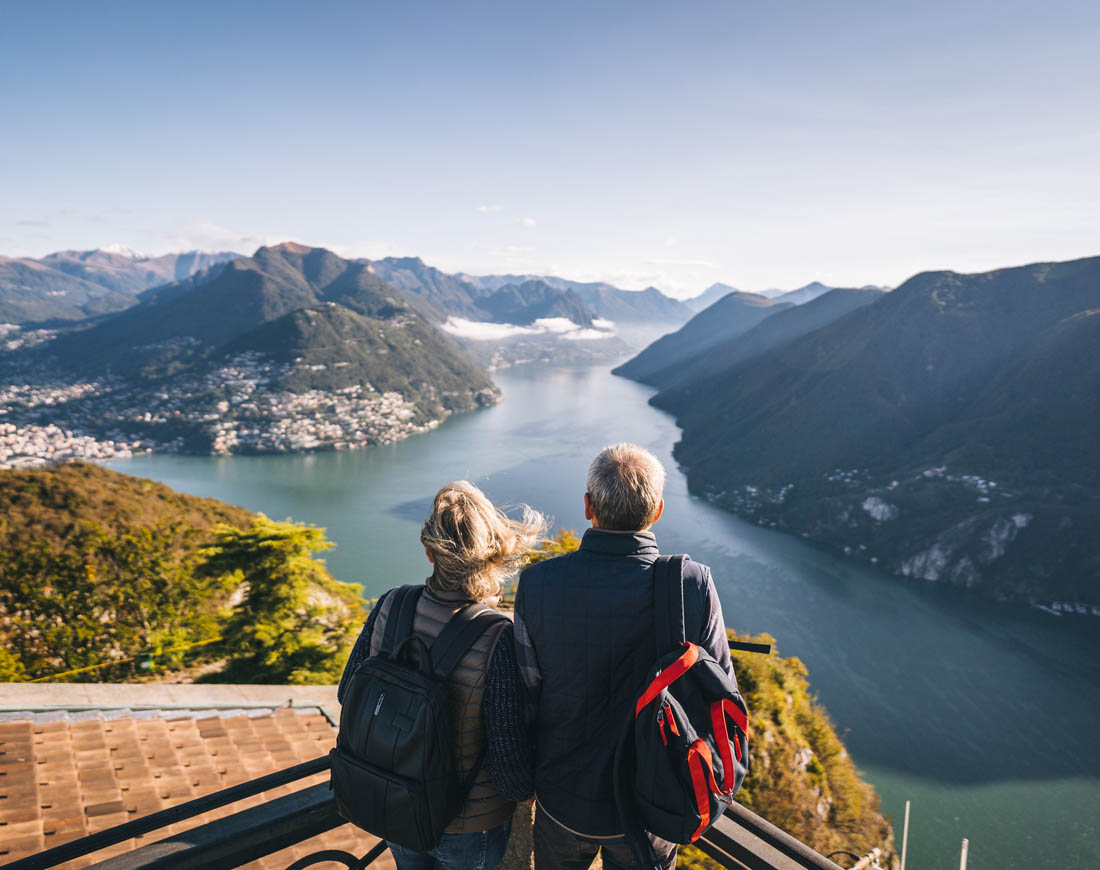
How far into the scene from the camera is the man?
1.54 metres

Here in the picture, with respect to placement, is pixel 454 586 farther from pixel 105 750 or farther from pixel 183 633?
pixel 183 633

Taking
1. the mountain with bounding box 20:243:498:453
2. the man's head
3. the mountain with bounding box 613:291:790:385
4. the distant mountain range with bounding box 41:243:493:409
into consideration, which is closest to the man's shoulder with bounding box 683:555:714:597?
the man's head

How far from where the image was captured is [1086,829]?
21.2 meters

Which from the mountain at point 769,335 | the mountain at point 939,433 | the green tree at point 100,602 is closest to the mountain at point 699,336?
the mountain at point 769,335

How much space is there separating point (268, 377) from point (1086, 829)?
111 m

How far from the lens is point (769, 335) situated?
5251 inches

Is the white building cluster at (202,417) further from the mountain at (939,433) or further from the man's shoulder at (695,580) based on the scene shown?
the man's shoulder at (695,580)

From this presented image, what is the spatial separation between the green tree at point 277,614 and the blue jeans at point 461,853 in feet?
36.3

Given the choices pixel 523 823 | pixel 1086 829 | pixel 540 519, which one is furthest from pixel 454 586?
pixel 1086 829

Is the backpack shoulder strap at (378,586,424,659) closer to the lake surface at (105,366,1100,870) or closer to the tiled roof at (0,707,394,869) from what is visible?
the tiled roof at (0,707,394,869)

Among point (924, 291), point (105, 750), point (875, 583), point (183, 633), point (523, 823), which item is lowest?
point (875, 583)

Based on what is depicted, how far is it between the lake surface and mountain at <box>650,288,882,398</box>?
62672 mm

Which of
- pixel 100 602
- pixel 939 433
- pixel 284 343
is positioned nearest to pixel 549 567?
pixel 100 602

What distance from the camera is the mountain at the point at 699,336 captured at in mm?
167250
